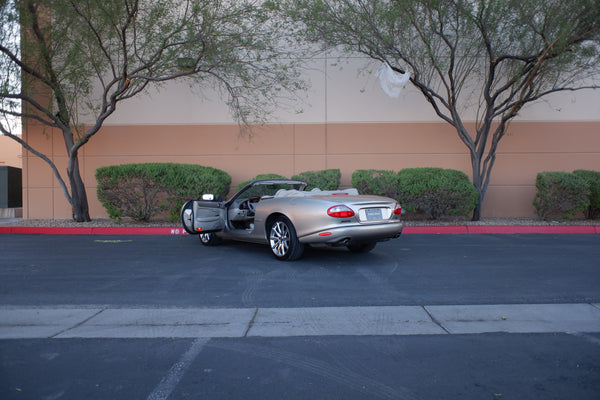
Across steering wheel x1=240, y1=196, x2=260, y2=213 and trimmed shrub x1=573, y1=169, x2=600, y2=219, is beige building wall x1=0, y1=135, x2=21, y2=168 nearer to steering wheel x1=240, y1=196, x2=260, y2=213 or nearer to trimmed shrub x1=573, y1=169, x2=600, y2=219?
steering wheel x1=240, y1=196, x2=260, y2=213

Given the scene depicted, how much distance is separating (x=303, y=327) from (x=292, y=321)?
197 millimetres

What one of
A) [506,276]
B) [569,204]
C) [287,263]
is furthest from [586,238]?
[287,263]

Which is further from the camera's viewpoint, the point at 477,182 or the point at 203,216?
the point at 477,182

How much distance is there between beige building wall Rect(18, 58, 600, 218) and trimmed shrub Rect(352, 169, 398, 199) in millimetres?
1910

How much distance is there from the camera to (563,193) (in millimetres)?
11688

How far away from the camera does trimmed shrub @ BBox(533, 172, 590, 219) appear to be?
11539 millimetres

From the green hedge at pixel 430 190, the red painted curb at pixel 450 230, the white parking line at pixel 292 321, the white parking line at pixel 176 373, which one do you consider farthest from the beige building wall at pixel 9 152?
the white parking line at pixel 176 373

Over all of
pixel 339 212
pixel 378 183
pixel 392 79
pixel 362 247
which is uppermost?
pixel 392 79

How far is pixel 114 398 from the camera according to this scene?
2.69m

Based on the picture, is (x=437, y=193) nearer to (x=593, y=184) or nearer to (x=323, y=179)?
(x=323, y=179)

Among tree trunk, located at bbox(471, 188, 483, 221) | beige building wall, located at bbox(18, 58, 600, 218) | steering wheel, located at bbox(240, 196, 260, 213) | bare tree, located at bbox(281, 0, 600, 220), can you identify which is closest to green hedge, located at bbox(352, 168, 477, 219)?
tree trunk, located at bbox(471, 188, 483, 221)

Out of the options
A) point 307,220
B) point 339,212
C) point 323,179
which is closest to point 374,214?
point 339,212

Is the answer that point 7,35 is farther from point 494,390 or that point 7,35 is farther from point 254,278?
point 494,390

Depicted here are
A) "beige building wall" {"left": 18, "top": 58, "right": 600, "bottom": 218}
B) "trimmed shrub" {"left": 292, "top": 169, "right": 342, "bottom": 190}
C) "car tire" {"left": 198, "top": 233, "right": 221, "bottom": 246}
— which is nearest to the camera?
"car tire" {"left": 198, "top": 233, "right": 221, "bottom": 246}
